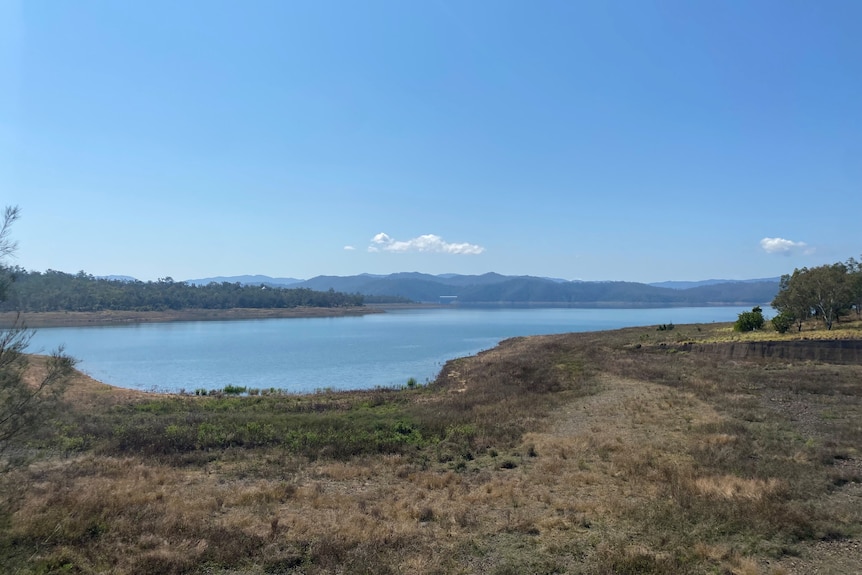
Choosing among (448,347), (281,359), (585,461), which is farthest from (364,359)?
(585,461)

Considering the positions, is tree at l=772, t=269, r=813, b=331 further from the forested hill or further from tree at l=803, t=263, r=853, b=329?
the forested hill

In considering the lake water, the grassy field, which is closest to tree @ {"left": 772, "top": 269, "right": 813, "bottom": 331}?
the grassy field

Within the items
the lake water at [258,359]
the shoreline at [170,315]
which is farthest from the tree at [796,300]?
the shoreline at [170,315]

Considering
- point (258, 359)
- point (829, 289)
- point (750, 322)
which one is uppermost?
point (829, 289)

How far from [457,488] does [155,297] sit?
154 meters

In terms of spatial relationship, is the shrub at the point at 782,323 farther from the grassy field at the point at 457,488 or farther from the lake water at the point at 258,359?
the lake water at the point at 258,359

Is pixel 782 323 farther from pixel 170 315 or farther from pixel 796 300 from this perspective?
pixel 170 315

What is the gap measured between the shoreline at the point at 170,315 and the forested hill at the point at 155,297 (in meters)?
2.90

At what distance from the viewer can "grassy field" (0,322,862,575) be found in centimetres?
759

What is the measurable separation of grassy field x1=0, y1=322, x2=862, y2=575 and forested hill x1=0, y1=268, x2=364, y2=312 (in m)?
93.1

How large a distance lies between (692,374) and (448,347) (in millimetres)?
41283

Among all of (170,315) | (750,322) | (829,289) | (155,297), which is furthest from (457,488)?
(155,297)

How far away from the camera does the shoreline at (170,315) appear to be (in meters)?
102

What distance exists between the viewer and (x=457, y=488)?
11.2 m
